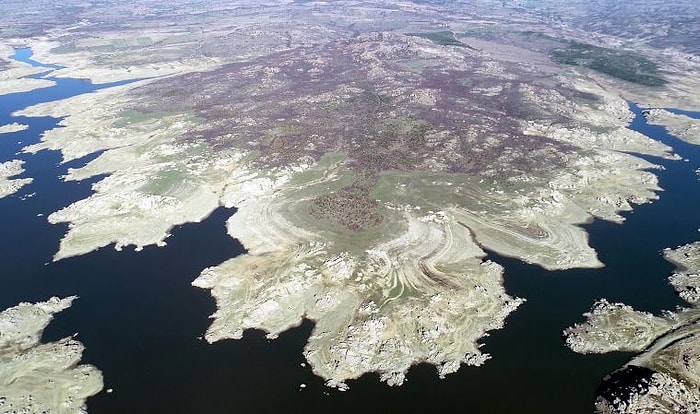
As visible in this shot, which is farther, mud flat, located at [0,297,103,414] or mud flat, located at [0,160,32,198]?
mud flat, located at [0,160,32,198]

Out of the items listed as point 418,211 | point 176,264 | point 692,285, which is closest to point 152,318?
point 176,264

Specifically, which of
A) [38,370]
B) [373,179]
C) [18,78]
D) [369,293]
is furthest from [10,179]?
[18,78]

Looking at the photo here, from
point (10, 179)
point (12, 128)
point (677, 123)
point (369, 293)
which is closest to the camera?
point (369, 293)

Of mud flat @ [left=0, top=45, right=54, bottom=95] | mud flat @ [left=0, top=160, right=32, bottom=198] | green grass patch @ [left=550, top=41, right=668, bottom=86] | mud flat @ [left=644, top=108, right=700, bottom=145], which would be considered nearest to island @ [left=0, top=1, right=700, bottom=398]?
green grass patch @ [left=550, top=41, right=668, bottom=86]

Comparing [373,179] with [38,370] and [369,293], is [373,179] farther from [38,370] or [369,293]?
[38,370]

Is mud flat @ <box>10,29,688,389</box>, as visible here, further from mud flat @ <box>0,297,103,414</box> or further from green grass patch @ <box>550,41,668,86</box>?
green grass patch @ <box>550,41,668,86</box>

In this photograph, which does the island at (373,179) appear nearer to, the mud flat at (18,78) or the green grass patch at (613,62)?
the green grass patch at (613,62)

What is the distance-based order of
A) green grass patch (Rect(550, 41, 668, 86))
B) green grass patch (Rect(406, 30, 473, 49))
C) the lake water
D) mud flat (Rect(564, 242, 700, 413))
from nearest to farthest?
1. mud flat (Rect(564, 242, 700, 413))
2. the lake water
3. green grass patch (Rect(550, 41, 668, 86))
4. green grass patch (Rect(406, 30, 473, 49))

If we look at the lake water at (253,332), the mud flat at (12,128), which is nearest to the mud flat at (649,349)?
the lake water at (253,332)
